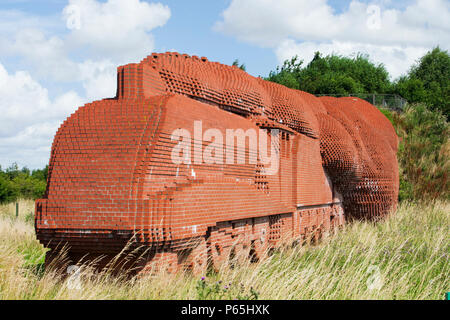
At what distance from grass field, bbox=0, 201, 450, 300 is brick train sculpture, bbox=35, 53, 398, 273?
0.36m

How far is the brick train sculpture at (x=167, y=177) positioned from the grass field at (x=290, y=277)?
1.19ft

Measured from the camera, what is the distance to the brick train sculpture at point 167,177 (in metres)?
5.34

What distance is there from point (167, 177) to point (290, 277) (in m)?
1.96

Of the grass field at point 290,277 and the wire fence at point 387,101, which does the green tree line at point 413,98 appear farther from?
the grass field at point 290,277

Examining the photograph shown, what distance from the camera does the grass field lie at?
15.9 ft

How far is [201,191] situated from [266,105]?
298 cm

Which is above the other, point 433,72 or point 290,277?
point 433,72

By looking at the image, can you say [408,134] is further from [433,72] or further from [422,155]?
[433,72]

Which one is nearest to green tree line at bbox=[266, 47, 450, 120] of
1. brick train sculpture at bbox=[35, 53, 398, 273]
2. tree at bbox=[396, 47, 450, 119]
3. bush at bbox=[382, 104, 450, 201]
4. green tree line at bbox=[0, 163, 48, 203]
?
tree at bbox=[396, 47, 450, 119]

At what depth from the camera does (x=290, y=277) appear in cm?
606

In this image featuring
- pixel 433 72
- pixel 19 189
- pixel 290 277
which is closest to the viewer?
pixel 290 277

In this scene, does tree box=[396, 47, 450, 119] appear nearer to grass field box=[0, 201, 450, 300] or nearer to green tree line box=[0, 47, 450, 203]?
green tree line box=[0, 47, 450, 203]

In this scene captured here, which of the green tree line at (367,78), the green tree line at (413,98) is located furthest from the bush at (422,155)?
the green tree line at (367,78)

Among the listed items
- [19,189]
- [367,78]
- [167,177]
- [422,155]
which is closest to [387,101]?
[422,155]
